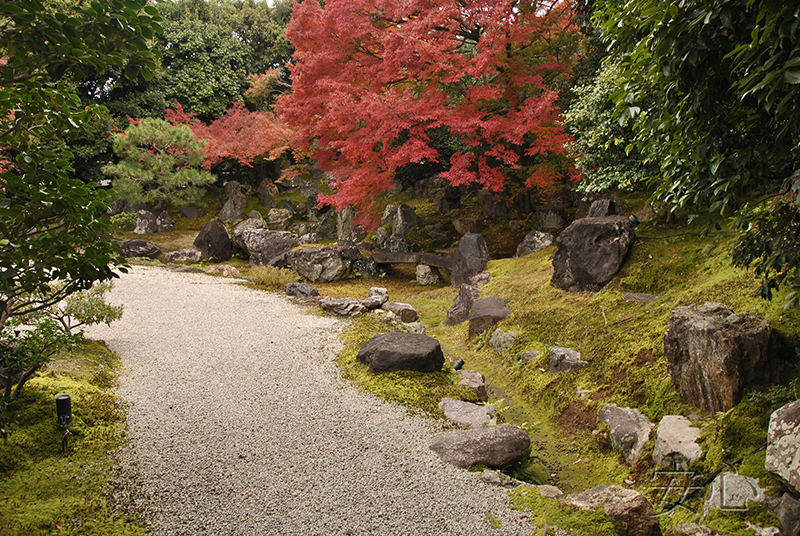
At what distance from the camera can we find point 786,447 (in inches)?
119

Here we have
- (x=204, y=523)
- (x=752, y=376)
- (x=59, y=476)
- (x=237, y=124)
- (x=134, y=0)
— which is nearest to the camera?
(x=134, y=0)

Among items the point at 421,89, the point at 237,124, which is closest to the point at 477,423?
the point at 421,89

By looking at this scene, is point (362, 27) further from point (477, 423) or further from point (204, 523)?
point (204, 523)

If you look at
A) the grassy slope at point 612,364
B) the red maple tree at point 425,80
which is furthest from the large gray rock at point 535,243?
the grassy slope at point 612,364

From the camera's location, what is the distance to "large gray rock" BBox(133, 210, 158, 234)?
20.4 metres

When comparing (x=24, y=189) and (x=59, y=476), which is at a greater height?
(x=24, y=189)

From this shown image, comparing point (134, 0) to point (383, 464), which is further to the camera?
point (383, 464)

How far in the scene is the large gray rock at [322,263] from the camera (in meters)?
14.1

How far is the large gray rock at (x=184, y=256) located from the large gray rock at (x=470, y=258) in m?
10.1

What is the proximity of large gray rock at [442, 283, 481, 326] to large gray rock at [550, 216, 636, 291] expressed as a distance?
220cm

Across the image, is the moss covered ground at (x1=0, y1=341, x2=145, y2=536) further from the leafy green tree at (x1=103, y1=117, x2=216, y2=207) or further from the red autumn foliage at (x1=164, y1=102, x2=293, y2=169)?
the leafy green tree at (x1=103, y1=117, x2=216, y2=207)

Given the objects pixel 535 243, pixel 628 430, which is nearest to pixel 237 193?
pixel 535 243

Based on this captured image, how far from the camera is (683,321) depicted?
4.42m

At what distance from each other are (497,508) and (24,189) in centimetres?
366
